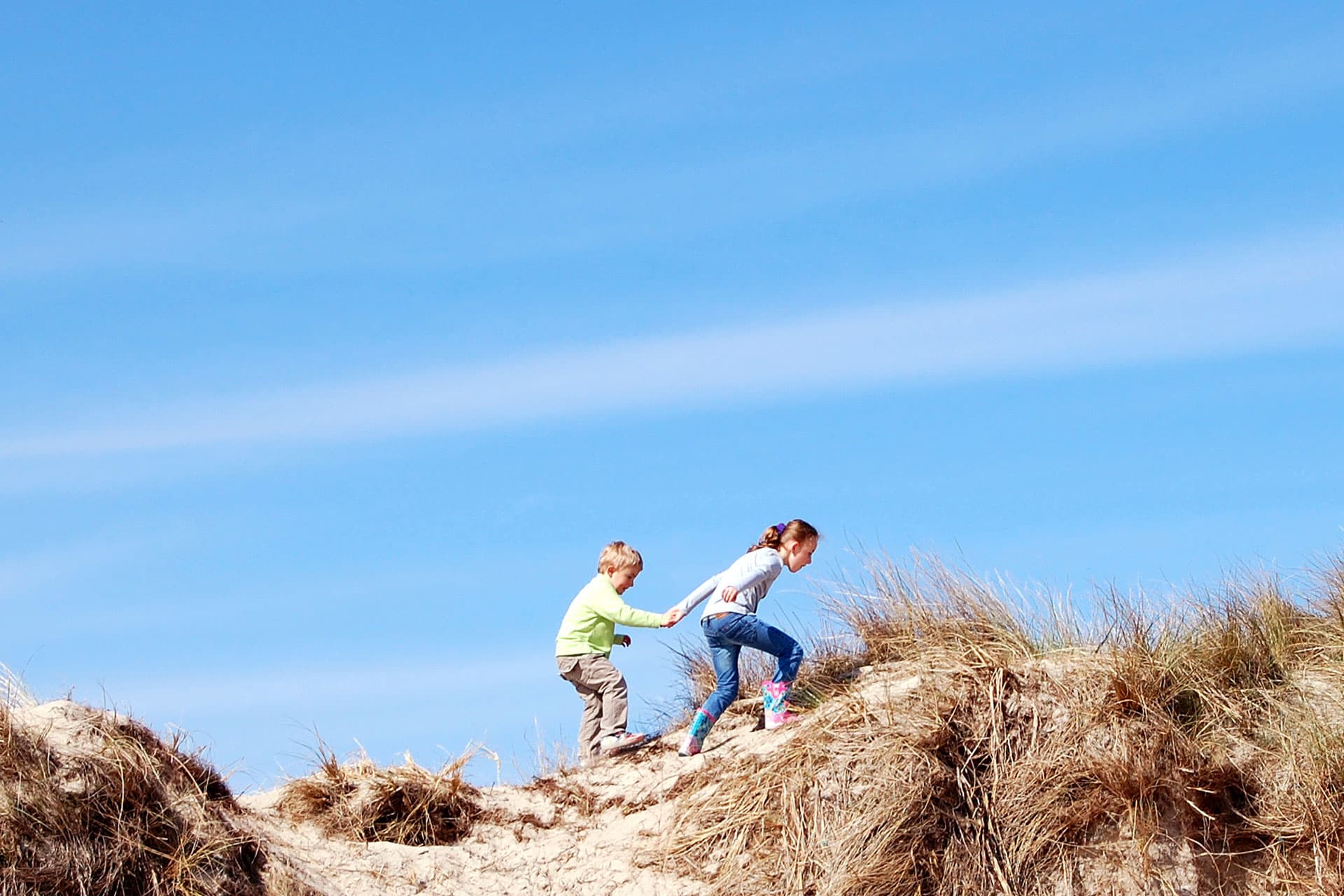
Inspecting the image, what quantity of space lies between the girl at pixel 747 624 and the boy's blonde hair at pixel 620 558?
0.66m

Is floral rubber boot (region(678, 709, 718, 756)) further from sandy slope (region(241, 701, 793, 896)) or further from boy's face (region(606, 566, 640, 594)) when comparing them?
boy's face (region(606, 566, 640, 594))

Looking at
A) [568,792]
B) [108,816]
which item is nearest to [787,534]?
[568,792]

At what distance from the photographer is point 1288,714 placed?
397 inches

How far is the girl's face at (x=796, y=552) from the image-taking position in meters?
10.8

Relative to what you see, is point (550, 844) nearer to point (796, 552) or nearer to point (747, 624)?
point (747, 624)

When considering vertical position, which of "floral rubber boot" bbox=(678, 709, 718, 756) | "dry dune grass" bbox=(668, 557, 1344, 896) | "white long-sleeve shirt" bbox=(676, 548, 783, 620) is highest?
"white long-sleeve shirt" bbox=(676, 548, 783, 620)

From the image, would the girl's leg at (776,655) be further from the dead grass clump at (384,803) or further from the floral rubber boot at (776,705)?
the dead grass clump at (384,803)

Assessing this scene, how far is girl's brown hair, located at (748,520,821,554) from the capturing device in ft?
35.5

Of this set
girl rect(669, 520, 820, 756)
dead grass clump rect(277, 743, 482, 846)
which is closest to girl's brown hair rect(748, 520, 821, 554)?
girl rect(669, 520, 820, 756)

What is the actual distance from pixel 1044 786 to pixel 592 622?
11.9 feet

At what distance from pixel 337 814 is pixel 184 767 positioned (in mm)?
1343

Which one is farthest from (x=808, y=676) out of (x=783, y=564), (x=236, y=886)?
(x=236, y=886)

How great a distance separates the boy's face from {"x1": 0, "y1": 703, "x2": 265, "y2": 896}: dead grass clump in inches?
131

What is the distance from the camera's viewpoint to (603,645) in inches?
440
